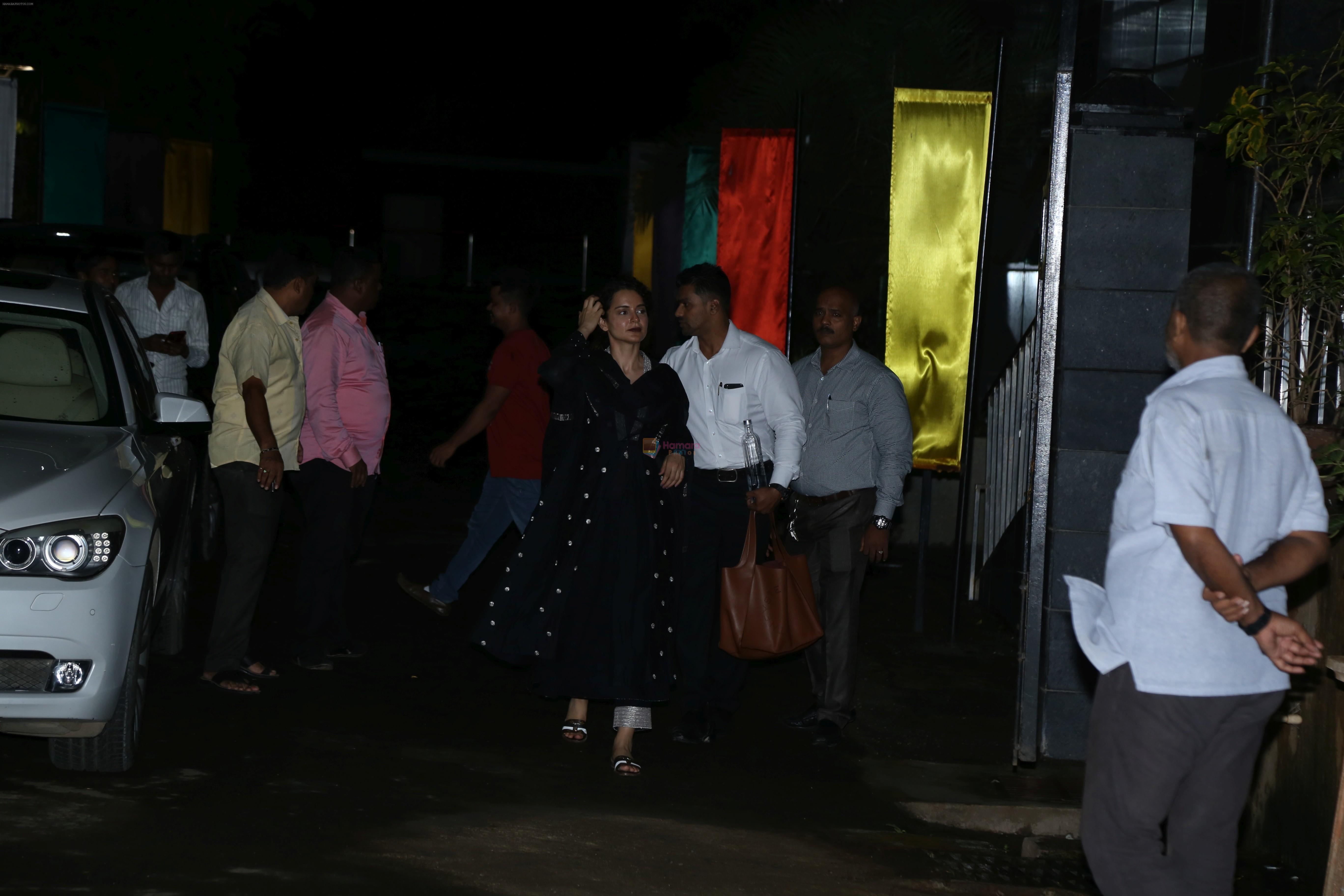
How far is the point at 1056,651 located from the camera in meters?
6.08

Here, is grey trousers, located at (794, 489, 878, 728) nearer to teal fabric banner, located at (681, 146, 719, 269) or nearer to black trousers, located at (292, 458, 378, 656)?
black trousers, located at (292, 458, 378, 656)

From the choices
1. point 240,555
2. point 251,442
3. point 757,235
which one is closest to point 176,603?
point 240,555

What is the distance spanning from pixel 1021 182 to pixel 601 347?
8.96 metres

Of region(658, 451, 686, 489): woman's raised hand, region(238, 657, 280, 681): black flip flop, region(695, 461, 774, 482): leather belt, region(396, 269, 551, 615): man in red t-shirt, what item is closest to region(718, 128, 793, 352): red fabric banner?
region(396, 269, 551, 615): man in red t-shirt

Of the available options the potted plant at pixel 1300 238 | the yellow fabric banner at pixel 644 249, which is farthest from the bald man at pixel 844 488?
the yellow fabric banner at pixel 644 249

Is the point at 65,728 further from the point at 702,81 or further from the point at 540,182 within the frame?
the point at 540,182

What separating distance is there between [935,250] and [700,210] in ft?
8.82

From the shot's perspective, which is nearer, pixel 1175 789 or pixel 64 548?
pixel 1175 789

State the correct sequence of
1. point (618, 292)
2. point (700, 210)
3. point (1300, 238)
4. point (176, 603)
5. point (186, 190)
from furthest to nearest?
point (186, 190), point (700, 210), point (176, 603), point (618, 292), point (1300, 238)

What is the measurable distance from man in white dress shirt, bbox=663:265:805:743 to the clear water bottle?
0.04 metres

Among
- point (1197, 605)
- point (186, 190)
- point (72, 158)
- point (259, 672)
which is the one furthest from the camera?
point (186, 190)

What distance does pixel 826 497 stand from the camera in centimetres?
673

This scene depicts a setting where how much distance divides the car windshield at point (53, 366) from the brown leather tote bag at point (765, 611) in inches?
103

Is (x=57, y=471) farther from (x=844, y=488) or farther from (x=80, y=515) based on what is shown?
(x=844, y=488)
